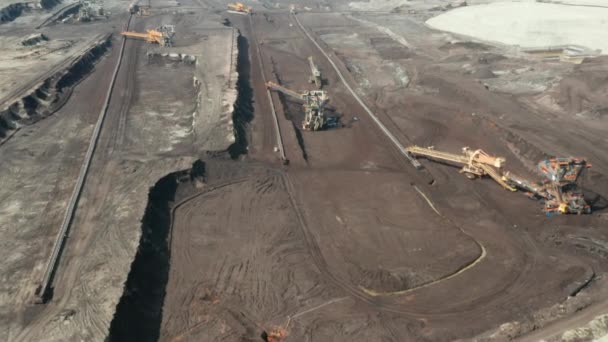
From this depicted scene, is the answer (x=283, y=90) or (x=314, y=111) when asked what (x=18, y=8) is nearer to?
(x=283, y=90)

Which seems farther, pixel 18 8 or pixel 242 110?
pixel 18 8

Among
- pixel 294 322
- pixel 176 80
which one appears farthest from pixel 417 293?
pixel 176 80

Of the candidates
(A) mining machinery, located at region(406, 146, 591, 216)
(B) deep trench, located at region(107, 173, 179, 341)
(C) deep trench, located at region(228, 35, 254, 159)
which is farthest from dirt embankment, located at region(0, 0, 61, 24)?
(A) mining machinery, located at region(406, 146, 591, 216)

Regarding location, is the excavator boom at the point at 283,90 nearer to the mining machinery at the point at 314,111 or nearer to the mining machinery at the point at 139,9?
the mining machinery at the point at 314,111

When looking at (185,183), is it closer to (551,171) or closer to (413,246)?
(413,246)

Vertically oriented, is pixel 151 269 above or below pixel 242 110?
below

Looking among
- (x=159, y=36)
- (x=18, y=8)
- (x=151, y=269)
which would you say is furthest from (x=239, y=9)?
(x=151, y=269)
